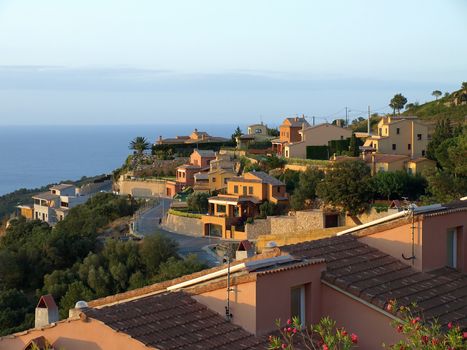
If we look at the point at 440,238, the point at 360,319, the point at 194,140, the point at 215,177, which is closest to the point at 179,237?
the point at 215,177

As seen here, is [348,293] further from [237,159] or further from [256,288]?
[237,159]

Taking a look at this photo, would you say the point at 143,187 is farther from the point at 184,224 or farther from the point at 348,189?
the point at 348,189

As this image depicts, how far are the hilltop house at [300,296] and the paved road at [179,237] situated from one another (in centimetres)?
1691

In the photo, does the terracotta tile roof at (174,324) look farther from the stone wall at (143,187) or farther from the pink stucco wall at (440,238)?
the stone wall at (143,187)

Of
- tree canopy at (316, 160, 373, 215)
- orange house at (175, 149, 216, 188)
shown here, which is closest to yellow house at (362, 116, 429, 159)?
tree canopy at (316, 160, 373, 215)

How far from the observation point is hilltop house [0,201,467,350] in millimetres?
6297

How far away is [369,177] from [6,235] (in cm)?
1867

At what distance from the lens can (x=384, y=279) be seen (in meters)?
7.91

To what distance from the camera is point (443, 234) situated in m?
8.95

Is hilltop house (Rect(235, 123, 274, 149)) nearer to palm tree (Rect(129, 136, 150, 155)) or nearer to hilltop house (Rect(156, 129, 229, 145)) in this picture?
hilltop house (Rect(156, 129, 229, 145))

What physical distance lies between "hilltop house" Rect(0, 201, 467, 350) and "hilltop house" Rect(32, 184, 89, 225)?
4120 cm

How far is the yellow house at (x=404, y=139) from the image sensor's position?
37938mm

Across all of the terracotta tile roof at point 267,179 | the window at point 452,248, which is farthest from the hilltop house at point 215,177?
the window at point 452,248

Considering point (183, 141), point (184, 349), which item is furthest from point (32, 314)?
point (183, 141)
